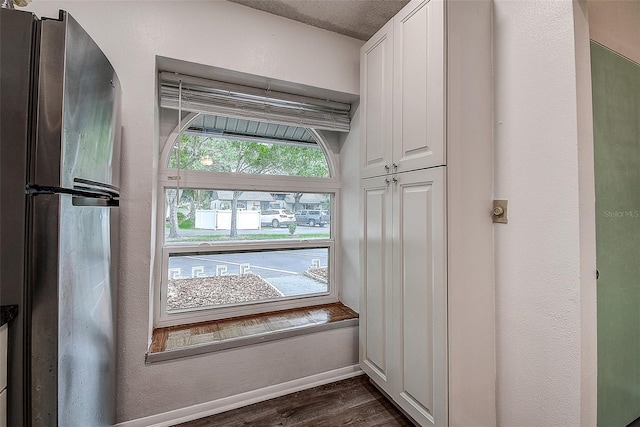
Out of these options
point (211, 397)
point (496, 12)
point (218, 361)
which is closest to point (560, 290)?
point (496, 12)

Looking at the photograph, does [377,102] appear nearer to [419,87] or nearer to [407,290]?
[419,87]

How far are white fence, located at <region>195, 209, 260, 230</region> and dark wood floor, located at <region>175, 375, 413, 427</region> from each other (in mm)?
1160

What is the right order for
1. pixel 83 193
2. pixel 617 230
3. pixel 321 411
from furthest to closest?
pixel 321 411, pixel 617 230, pixel 83 193

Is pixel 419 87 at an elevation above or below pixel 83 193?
above

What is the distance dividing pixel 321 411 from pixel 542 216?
5.09ft

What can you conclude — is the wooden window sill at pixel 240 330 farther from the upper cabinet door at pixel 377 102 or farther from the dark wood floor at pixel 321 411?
the upper cabinet door at pixel 377 102

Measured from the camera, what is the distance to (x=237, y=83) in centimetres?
190

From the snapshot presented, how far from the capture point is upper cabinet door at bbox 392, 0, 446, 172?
125 centimetres

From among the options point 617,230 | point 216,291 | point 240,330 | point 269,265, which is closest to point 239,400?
point 240,330

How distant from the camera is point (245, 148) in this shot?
2.07m

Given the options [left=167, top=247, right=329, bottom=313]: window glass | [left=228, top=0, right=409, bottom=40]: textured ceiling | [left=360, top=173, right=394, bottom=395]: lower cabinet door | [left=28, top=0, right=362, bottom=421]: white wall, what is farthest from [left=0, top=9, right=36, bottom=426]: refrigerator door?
[left=360, top=173, right=394, bottom=395]: lower cabinet door

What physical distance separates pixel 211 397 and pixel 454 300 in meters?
1.46

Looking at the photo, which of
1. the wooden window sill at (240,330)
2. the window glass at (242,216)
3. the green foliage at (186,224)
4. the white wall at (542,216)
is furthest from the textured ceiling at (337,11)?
the wooden window sill at (240,330)

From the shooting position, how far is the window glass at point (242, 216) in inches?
75.2
